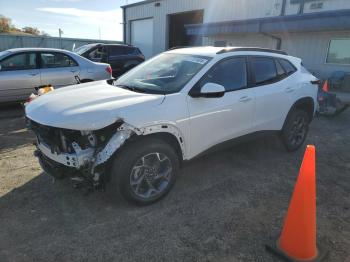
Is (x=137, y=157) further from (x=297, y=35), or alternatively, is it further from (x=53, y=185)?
(x=297, y=35)

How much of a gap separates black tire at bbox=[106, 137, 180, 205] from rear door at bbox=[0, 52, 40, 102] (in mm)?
5265

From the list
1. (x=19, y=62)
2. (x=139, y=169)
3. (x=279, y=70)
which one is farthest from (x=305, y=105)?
(x=19, y=62)

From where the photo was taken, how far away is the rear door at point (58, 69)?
307 inches

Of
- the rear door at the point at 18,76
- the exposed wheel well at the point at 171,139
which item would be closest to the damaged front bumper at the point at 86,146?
the exposed wheel well at the point at 171,139

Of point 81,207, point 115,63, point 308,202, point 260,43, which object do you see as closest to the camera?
point 308,202

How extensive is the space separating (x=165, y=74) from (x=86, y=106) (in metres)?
1.25

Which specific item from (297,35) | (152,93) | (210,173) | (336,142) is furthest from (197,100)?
(297,35)

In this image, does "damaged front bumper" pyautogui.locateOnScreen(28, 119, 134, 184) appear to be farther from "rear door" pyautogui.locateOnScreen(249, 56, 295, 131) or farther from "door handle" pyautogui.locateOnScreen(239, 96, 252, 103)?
"rear door" pyautogui.locateOnScreen(249, 56, 295, 131)

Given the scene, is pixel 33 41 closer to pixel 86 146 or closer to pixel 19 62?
pixel 19 62

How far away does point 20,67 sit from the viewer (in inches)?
297

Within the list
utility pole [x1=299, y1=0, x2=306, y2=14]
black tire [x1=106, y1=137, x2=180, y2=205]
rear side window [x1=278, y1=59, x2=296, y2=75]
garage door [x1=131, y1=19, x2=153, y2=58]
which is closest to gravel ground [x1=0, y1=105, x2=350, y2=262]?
black tire [x1=106, y1=137, x2=180, y2=205]

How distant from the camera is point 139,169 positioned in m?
3.39

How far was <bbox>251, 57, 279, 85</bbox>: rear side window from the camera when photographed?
4.59 meters

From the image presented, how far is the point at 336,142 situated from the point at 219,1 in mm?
13620
